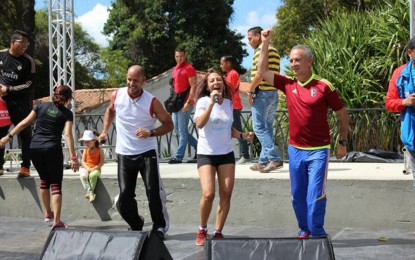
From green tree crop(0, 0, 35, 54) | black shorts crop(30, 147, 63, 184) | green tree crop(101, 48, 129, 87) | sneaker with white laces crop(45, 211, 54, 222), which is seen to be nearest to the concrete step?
sneaker with white laces crop(45, 211, 54, 222)

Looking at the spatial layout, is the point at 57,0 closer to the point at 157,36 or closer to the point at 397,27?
the point at 397,27

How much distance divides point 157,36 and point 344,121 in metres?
37.9

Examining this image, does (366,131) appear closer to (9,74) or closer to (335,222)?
(335,222)

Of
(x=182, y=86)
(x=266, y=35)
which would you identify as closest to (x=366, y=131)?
(x=182, y=86)

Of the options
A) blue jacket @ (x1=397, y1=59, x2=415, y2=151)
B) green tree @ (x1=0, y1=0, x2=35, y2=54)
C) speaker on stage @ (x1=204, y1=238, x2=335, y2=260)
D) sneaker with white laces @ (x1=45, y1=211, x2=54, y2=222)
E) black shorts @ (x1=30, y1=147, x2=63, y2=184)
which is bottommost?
sneaker with white laces @ (x1=45, y1=211, x2=54, y2=222)

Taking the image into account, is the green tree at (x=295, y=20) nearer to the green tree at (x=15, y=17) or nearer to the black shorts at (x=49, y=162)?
the green tree at (x=15, y=17)

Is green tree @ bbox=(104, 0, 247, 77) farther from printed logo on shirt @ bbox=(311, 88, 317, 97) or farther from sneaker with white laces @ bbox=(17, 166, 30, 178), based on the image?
printed logo on shirt @ bbox=(311, 88, 317, 97)

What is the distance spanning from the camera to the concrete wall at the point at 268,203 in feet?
22.2

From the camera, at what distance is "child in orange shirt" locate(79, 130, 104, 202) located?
8.02 m

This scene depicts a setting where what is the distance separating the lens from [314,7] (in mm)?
34531

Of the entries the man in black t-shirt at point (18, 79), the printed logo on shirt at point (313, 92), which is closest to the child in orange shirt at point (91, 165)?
the man in black t-shirt at point (18, 79)

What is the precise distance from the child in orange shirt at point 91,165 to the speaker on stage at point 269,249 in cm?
456

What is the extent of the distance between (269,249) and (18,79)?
5808 millimetres

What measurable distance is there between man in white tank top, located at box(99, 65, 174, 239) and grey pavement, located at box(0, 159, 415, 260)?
0.63 m
